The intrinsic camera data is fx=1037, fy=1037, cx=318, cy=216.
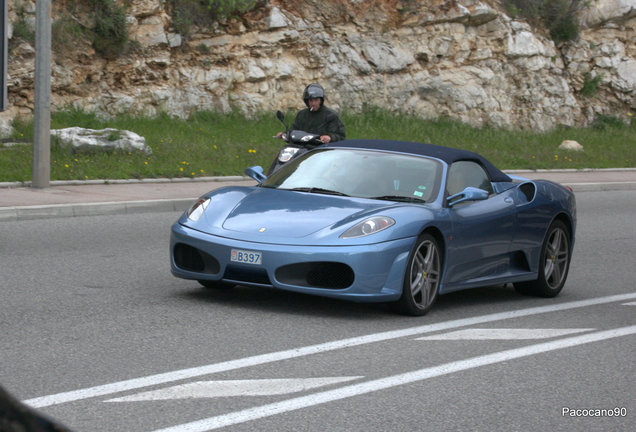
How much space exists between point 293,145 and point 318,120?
59 cm

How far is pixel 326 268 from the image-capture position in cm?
711

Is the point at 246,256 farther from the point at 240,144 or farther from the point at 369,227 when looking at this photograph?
the point at 240,144

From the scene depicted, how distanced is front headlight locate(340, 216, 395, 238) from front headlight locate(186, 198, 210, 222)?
1186mm

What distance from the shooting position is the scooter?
Answer: 1184 cm

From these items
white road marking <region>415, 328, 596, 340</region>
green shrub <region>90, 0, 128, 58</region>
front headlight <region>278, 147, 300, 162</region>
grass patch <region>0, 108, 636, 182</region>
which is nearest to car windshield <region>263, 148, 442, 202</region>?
white road marking <region>415, 328, 596, 340</region>

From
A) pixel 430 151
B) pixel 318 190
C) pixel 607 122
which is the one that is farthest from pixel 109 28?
pixel 607 122

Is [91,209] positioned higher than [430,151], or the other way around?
[430,151]

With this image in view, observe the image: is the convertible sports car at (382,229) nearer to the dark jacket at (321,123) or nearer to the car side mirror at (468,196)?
the car side mirror at (468,196)

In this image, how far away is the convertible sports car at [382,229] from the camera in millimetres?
7086

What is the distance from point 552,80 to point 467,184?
2728 centimetres

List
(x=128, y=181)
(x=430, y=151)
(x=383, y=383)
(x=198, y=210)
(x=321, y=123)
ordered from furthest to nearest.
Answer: (x=128, y=181) → (x=321, y=123) → (x=430, y=151) → (x=198, y=210) → (x=383, y=383)

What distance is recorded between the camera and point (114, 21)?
24.4 meters

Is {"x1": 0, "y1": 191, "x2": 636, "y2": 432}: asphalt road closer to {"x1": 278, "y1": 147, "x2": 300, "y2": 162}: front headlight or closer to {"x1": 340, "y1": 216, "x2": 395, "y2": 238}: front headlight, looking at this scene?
{"x1": 340, "y1": 216, "x2": 395, "y2": 238}: front headlight

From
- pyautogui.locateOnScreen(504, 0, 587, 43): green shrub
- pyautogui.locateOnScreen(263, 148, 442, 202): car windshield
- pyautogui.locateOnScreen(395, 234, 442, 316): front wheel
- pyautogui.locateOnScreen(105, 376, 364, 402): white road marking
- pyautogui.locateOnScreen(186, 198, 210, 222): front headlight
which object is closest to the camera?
pyautogui.locateOnScreen(105, 376, 364, 402): white road marking
